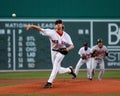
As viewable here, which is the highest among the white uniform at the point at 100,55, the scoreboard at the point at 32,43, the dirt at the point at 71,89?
the dirt at the point at 71,89

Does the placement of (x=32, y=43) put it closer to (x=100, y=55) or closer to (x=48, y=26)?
(x=48, y=26)

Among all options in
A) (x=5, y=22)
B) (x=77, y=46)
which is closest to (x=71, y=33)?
(x=77, y=46)

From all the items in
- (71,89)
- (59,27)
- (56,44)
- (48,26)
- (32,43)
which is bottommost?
(32,43)

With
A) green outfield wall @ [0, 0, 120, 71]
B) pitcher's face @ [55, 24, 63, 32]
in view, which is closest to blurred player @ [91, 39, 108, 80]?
green outfield wall @ [0, 0, 120, 71]

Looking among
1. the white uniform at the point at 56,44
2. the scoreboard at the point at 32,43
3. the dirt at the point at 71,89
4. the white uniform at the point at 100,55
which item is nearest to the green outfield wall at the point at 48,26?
the scoreboard at the point at 32,43

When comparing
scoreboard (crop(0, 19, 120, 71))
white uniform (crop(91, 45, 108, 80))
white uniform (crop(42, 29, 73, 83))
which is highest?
white uniform (crop(42, 29, 73, 83))

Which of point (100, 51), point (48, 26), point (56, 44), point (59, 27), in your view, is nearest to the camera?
point (59, 27)

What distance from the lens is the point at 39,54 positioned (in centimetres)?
2506
